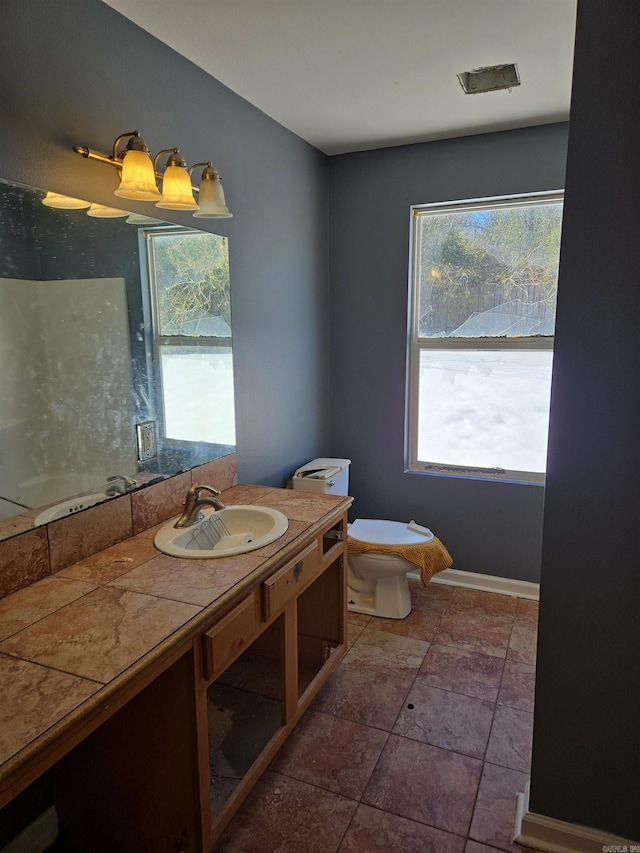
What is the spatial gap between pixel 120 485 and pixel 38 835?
1.03 metres

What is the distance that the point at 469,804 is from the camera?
1.77 meters

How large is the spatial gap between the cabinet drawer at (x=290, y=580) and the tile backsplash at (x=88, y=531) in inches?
22.4

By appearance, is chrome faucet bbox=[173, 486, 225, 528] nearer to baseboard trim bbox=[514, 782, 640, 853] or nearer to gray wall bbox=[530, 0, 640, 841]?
gray wall bbox=[530, 0, 640, 841]

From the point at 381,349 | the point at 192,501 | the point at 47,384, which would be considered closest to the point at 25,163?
the point at 47,384

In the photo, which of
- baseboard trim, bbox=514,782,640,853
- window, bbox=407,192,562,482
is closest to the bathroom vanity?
baseboard trim, bbox=514,782,640,853

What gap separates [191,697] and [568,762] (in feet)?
3.59

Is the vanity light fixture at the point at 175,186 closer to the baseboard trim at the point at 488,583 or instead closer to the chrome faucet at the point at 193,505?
the chrome faucet at the point at 193,505

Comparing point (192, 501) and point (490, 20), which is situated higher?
point (490, 20)

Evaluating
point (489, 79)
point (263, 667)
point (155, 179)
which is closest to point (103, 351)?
point (155, 179)

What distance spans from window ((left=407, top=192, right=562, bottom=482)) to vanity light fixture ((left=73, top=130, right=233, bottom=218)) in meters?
1.61

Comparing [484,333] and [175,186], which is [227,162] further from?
[484,333]

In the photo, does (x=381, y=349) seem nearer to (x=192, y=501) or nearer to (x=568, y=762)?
(x=192, y=501)

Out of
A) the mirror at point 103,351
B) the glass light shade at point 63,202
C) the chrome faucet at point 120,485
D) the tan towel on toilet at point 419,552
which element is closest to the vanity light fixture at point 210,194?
the mirror at point 103,351

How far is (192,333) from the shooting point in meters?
2.26
